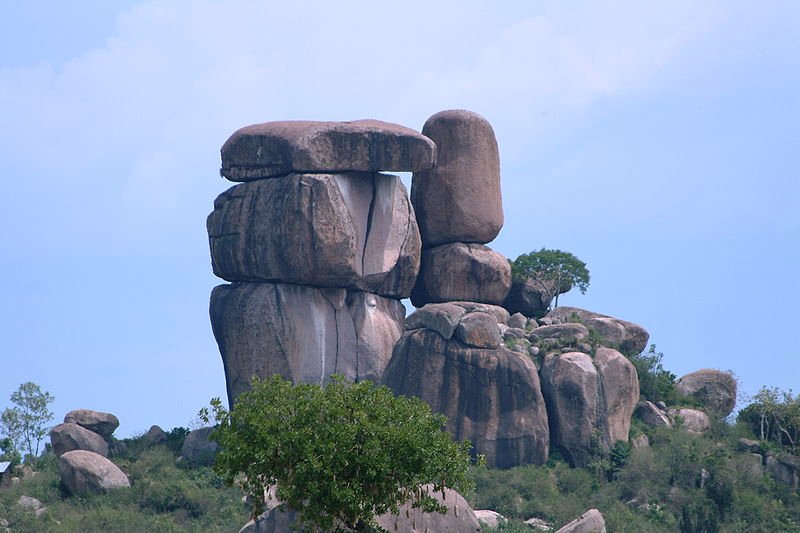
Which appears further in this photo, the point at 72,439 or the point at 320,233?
the point at 72,439

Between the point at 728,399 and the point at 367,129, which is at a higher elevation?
the point at 367,129

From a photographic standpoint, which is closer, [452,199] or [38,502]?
[38,502]

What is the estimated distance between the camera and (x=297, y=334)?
48094mm

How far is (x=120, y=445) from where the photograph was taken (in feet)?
161

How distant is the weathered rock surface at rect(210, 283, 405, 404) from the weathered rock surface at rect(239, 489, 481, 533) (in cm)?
1291

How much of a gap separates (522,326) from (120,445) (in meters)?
15.1

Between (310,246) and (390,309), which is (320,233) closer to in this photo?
(310,246)

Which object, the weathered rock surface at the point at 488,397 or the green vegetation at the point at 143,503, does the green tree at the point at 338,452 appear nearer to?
the green vegetation at the point at 143,503

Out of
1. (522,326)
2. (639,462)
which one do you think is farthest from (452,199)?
(639,462)

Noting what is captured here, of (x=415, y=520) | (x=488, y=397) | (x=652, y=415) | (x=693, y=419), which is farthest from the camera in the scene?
(x=693, y=419)

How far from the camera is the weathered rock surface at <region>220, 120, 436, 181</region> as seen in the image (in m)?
47.9

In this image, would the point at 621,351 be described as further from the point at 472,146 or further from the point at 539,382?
the point at 472,146

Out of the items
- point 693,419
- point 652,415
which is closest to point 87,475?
point 652,415

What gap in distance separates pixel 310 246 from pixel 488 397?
7967mm
